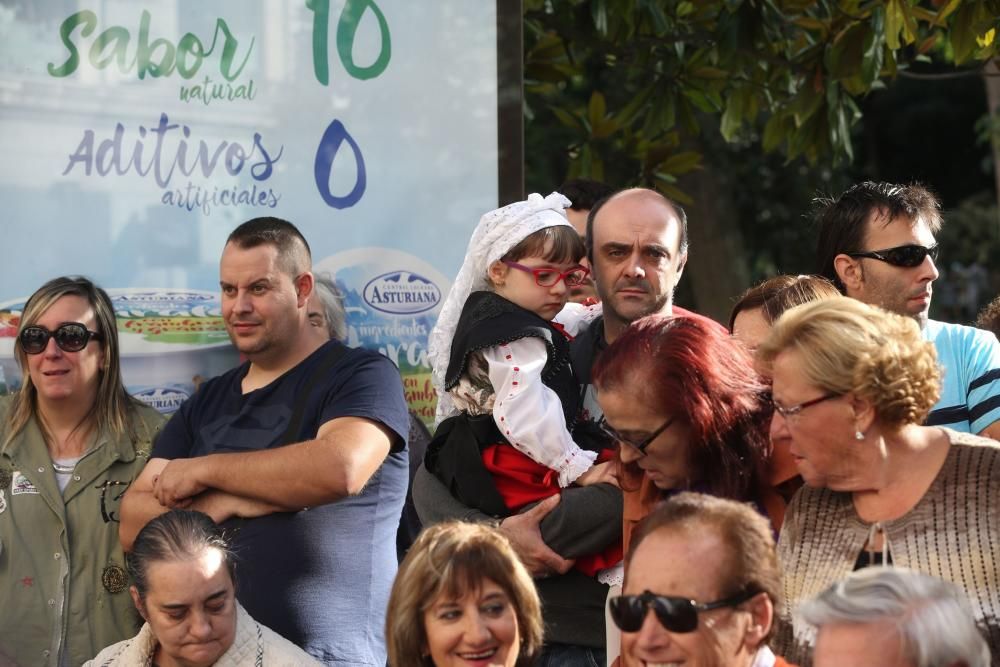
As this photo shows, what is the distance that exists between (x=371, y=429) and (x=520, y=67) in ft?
6.04

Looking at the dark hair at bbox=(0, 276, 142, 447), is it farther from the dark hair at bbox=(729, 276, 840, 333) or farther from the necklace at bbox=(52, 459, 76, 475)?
the dark hair at bbox=(729, 276, 840, 333)

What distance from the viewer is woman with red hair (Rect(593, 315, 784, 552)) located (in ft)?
10.8

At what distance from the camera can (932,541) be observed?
10.00 feet

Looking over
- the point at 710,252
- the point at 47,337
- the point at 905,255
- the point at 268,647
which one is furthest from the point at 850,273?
the point at 710,252

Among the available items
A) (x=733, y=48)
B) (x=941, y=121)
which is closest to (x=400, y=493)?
(x=733, y=48)

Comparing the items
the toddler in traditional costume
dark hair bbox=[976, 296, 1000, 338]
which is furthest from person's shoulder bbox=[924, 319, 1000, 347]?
the toddler in traditional costume

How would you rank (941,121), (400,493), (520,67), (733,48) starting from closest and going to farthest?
(400,493), (520,67), (733,48), (941,121)

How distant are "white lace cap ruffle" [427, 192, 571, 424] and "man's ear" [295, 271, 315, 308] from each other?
52 cm

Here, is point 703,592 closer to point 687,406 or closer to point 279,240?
point 687,406

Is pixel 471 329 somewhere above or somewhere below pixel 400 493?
above

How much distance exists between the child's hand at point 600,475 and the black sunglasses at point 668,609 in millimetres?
912

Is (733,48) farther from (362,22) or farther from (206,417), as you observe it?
(206,417)

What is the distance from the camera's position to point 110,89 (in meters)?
4.92

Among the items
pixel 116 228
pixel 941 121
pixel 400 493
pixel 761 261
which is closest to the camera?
pixel 400 493
